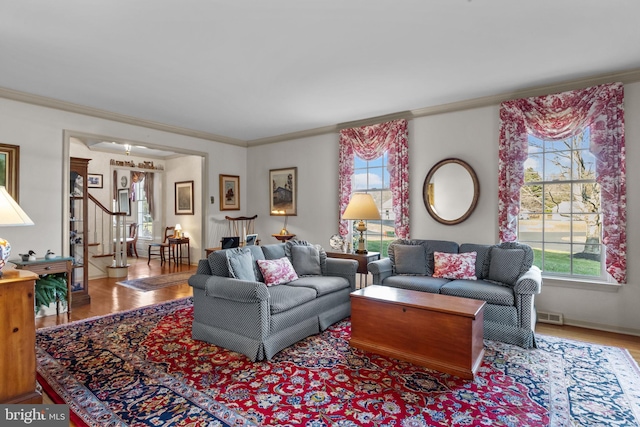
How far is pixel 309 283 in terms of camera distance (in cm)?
371

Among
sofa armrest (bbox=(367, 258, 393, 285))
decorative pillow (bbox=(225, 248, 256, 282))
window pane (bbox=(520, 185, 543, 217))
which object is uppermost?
window pane (bbox=(520, 185, 543, 217))

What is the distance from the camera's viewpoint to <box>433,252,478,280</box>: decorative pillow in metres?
4.00

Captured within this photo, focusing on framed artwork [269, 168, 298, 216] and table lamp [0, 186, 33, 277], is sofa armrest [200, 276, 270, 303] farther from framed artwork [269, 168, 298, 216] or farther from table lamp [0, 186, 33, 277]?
framed artwork [269, 168, 298, 216]

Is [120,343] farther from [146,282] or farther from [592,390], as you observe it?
[592,390]

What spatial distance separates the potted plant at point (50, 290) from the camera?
415 centimetres

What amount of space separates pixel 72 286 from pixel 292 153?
158 inches

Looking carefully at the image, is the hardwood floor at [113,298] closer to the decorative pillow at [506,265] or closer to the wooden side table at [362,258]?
the wooden side table at [362,258]

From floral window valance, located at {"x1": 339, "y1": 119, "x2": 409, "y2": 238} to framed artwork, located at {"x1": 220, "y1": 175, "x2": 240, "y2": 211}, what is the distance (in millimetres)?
2454

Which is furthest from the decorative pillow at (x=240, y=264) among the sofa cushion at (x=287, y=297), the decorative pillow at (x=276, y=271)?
the sofa cushion at (x=287, y=297)

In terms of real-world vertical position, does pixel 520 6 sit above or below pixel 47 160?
above

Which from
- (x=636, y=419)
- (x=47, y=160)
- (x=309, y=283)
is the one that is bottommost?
(x=636, y=419)

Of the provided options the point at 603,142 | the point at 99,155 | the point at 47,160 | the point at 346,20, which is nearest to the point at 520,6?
the point at 346,20

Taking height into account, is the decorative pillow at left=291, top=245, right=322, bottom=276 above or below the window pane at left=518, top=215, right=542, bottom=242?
below

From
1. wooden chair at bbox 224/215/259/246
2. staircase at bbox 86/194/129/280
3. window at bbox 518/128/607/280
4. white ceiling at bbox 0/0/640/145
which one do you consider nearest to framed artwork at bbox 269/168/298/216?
wooden chair at bbox 224/215/259/246
